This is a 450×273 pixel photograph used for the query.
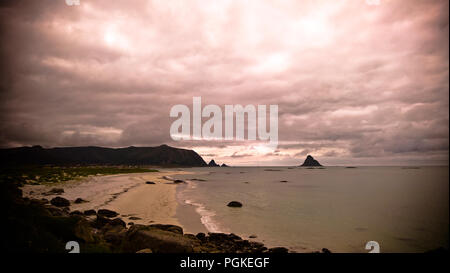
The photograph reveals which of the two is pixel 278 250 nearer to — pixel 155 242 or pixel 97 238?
pixel 155 242

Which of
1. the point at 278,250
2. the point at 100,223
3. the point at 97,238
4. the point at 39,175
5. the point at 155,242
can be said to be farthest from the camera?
the point at 39,175

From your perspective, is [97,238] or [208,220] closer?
[97,238]

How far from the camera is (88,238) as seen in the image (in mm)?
11234

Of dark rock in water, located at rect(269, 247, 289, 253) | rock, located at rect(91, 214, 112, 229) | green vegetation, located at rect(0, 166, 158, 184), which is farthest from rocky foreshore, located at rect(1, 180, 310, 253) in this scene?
green vegetation, located at rect(0, 166, 158, 184)

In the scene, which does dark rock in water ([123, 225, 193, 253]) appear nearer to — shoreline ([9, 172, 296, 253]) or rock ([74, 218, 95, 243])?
shoreline ([9, 172, 296, 253])

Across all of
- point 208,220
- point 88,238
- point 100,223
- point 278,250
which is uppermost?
point 88,238

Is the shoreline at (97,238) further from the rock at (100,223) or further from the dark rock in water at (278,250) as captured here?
the rock at (100,223)

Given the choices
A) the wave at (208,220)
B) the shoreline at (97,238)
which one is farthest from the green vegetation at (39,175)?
the shoreline at (97,238)

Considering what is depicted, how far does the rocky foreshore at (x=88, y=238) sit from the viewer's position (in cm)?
901

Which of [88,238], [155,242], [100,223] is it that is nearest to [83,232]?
[88,238]

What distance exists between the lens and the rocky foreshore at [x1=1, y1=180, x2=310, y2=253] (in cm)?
901

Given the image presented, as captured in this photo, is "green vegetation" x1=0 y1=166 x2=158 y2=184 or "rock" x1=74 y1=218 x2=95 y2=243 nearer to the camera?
"rock" x1=74 y1=218 x2=95 y2=243
